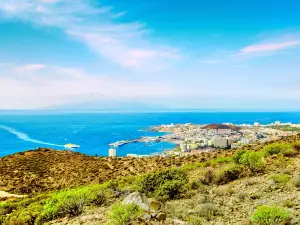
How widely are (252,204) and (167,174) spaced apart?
3601mm

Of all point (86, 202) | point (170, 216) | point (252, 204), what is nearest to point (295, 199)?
point (252, 204)

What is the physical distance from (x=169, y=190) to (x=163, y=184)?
0.37 m

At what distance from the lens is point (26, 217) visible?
27.9 feet

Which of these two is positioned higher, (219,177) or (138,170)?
(219,177)

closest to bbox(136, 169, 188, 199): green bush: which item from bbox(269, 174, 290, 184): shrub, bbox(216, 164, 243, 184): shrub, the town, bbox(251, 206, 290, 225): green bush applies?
bbox(216, 164, 243, 184): shrub

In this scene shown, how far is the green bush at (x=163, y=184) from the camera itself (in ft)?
29.4

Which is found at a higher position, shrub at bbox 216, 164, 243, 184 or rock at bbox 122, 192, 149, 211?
rock at bbox 122, 192, 149, 211

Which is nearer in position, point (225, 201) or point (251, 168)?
point (225, 201)

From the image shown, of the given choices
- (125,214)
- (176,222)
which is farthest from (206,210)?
(125,214)

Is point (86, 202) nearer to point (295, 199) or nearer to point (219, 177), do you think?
point (219, 177)

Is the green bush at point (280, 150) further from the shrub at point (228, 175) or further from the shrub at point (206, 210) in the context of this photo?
the shrub at point (206, 210)

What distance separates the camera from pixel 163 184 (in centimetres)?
923

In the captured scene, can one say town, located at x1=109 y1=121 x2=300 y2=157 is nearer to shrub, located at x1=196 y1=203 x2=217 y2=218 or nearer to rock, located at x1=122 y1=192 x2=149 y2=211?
shrub, located at x1=196 y1=203 x2=217 y2=218

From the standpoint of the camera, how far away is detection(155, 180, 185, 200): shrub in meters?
8.73
